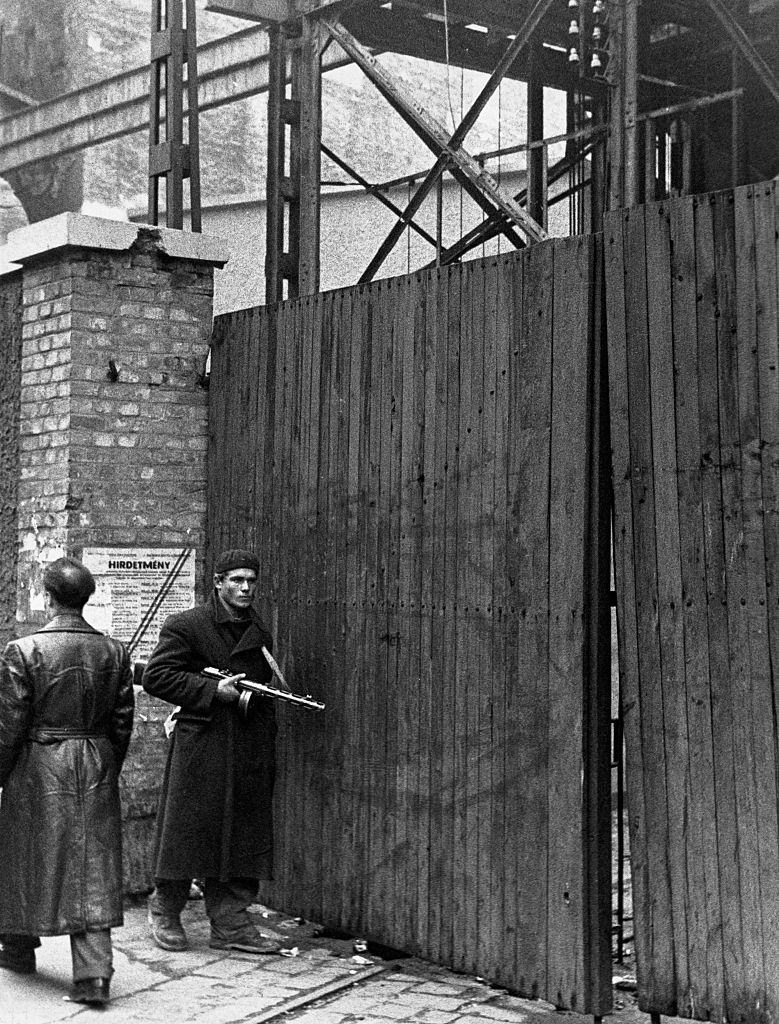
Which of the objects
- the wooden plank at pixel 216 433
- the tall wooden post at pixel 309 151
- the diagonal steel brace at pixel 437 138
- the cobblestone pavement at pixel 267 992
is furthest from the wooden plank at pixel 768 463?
the tall wooden post at pixel 309 151

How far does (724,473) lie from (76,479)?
347 centimetres

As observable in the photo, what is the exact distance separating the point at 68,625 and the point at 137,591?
5.01 ft

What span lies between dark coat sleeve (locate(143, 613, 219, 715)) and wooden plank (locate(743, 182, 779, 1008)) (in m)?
2.50

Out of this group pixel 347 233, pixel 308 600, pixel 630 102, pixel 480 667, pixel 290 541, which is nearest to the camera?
pixel 480 667

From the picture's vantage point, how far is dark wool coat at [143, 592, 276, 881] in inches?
244

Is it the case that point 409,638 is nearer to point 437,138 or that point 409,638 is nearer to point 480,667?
point 480,667

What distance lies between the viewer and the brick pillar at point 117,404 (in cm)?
707

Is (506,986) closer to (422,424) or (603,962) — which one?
(603,962)

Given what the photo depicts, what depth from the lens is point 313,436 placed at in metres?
6.57

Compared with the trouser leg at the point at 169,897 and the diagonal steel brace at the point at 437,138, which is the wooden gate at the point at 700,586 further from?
the diagonal steel brace at the point at 437,138

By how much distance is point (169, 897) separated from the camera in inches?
246

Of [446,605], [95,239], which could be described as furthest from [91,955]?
[95,239]

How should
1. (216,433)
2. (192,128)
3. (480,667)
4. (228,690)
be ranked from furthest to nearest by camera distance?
(192,128) → (216,433) → (228,690) → (480,667)

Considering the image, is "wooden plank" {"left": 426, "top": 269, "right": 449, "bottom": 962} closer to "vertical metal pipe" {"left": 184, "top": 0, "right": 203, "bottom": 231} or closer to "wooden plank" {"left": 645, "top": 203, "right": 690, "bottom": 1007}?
"wooden plank" {"left": 645, "top": 203, "right": 690, "bottom": 1007}
